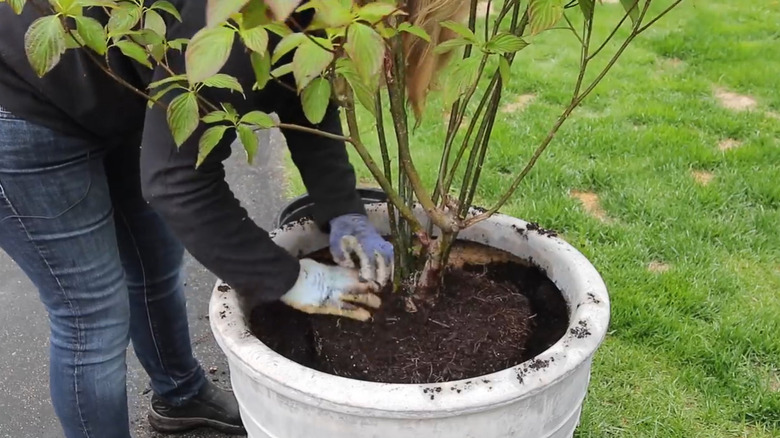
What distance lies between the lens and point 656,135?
3.49 meters

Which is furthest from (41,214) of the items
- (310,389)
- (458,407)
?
(458,407)

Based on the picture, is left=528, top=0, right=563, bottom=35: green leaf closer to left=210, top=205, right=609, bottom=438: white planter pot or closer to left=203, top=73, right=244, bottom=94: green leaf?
left=203, top=73, right=244, bottom=94: green leaf

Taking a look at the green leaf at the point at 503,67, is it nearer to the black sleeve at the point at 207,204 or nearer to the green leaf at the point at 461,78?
the green leaf at the point at 461,78

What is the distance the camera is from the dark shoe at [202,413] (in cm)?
208

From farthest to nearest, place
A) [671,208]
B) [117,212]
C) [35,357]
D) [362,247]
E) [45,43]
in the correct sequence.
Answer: [671,208] < [35,357] < [117,212] < [362,247] < [45,43]

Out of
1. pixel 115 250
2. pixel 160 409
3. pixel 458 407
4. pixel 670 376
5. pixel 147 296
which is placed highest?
pixel 115 250

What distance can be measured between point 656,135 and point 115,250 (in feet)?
8.80

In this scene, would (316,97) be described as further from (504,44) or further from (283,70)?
(504,44)

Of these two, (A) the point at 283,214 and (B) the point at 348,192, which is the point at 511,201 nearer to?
(A) the point at 283,214

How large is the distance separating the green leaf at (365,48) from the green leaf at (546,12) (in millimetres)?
249

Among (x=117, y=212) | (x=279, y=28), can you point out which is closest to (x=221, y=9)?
(x=279, y=28)

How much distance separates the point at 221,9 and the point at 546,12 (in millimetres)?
411

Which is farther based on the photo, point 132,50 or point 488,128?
point 488,128

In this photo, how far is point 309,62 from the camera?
2.62 feet
